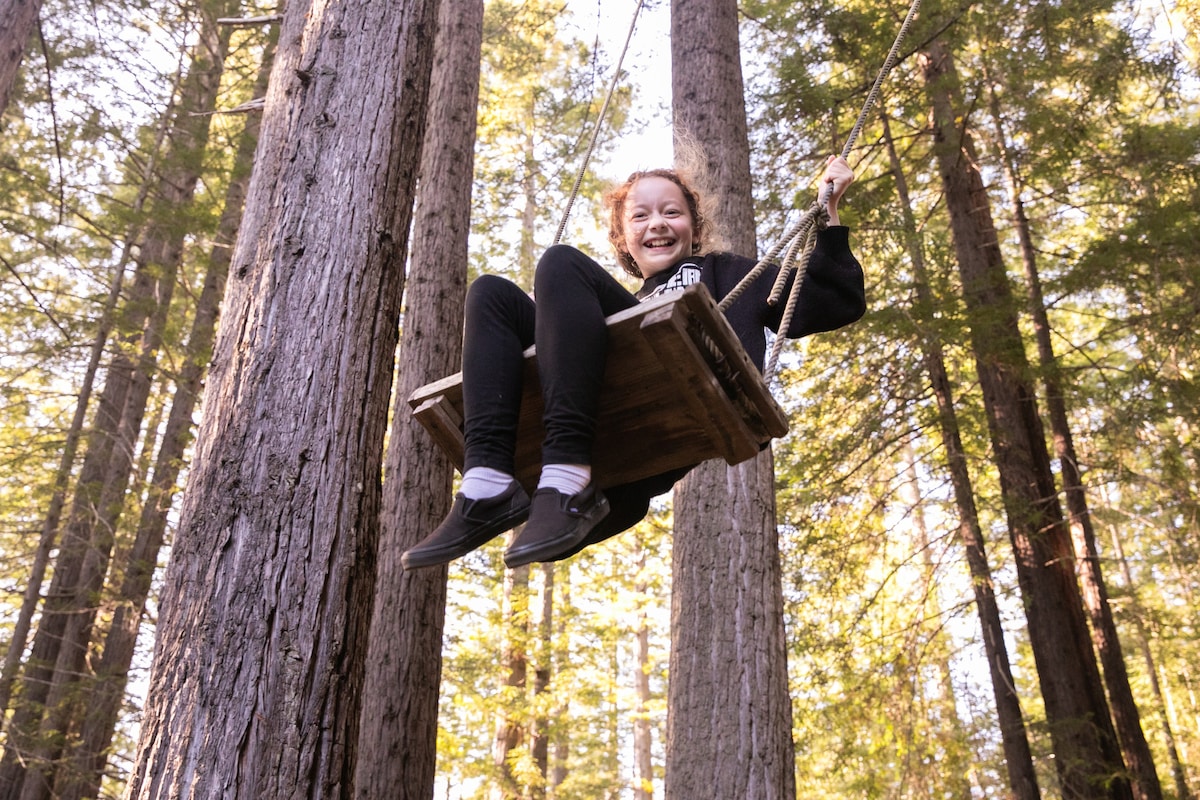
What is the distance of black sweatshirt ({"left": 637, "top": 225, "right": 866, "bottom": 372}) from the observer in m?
2.69

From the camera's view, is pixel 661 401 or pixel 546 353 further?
pixel 661 401

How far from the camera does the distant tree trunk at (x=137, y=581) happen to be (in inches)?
296

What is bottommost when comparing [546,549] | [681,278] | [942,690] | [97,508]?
[546,549]

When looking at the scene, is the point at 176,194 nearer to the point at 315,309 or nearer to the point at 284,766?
the point at 315,309

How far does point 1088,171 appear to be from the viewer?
7875 mm

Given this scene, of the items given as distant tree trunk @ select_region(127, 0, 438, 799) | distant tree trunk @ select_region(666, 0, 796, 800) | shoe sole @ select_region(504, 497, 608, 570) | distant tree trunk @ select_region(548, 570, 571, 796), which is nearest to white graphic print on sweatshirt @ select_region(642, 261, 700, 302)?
distant tree trunk @ select_region(127, 0, 438, 799)

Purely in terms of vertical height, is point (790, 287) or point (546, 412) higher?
point (790, 287)

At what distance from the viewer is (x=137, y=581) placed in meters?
7.78

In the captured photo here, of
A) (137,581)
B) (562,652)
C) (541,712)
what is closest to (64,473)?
(137,581)

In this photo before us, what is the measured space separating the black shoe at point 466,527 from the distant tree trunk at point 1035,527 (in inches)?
221

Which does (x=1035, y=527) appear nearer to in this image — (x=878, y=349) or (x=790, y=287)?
(x=878, y=349)

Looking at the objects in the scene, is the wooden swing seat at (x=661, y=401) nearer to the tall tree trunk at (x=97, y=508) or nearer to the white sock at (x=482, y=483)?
the white sock at (x=482, y=483)

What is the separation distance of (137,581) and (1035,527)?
24.5 feet

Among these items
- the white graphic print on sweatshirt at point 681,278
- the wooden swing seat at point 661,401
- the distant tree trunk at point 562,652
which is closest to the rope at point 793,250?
the wooden swing seat at point 661,401
